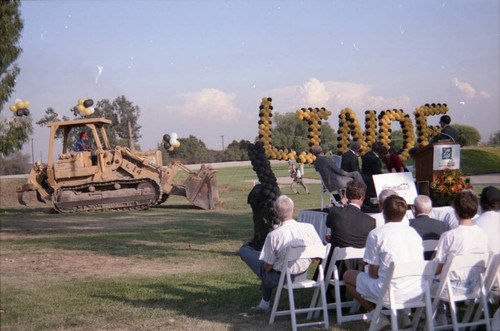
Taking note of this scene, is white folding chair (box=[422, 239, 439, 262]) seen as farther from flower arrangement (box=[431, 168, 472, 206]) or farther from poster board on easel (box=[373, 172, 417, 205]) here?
flower arrangement (box=[431, 168, 472, 206])

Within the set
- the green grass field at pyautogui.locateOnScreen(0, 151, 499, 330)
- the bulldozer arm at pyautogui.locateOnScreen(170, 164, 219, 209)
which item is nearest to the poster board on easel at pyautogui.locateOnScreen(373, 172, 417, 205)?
the green grass field at pyautogui.locateOnScreen(0, 151, 499, 330)

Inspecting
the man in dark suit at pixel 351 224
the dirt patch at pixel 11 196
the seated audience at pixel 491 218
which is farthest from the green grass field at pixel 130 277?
the dirt patch at pixel 11 196

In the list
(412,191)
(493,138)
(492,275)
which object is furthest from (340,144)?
(493,138)

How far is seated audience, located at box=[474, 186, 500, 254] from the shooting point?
528 cm

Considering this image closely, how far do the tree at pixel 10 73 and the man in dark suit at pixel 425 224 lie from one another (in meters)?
11.4

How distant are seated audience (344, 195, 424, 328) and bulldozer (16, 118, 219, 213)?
49.2 feet

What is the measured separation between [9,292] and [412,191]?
6349 millimetres

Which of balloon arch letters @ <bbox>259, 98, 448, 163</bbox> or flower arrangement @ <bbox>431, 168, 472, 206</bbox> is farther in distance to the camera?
balloon arch letters @ <bbox>259, 98, 448, 163</bbox>

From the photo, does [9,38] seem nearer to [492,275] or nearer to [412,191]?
[412,191]

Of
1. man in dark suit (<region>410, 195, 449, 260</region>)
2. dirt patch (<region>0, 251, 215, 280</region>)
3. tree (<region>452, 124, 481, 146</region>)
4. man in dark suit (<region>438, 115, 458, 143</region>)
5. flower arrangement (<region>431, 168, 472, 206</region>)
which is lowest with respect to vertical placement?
dirt patch (<region>0, 251, 215, 280</region>)

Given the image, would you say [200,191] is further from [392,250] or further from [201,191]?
[392,250]

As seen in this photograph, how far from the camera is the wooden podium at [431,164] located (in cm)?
922

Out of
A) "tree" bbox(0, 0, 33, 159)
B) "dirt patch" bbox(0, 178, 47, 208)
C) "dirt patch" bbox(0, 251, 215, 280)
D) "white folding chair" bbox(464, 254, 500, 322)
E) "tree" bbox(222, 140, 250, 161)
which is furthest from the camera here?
"tree" bbox(222, 140, 250, 161)

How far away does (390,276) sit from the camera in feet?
14.8
